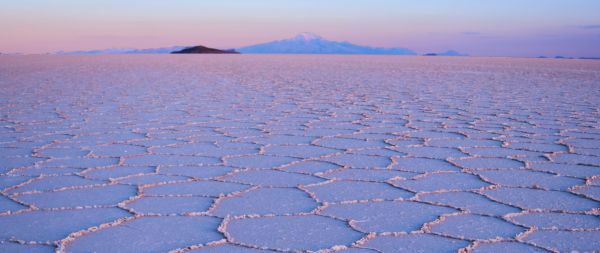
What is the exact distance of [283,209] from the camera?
5.78ft

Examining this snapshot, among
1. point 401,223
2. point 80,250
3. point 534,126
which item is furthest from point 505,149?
point 80,250

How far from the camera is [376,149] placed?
2.73 meters

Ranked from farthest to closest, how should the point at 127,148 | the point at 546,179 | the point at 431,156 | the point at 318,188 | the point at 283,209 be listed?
1. the point at 127,148
2. the point at 431,156
3. the point at 546,179
4. the point at 318,188
5. the point at 283,209

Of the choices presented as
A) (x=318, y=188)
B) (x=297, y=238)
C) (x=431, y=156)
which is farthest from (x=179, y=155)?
(x=297, y=238)

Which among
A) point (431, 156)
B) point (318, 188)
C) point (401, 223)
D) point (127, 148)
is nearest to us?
point (401, 223)

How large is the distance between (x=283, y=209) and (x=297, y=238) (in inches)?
10.4

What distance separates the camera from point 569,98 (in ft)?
19.0

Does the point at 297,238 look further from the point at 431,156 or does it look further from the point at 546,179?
the point at 431,156

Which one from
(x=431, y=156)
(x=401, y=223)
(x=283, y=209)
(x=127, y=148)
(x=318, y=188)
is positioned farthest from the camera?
(x=127, y=148)

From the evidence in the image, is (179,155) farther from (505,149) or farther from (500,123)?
(500,123)

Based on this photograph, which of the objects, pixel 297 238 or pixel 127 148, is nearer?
pixel 297 238

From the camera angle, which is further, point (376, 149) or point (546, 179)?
point (376, 149)

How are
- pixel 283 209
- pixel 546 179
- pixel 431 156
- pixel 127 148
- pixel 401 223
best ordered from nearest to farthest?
pixel 401 223
pixel 283 209
pixel 546 179
pixel 431 156
pixel 127 148

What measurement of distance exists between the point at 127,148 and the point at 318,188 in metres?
1.10
